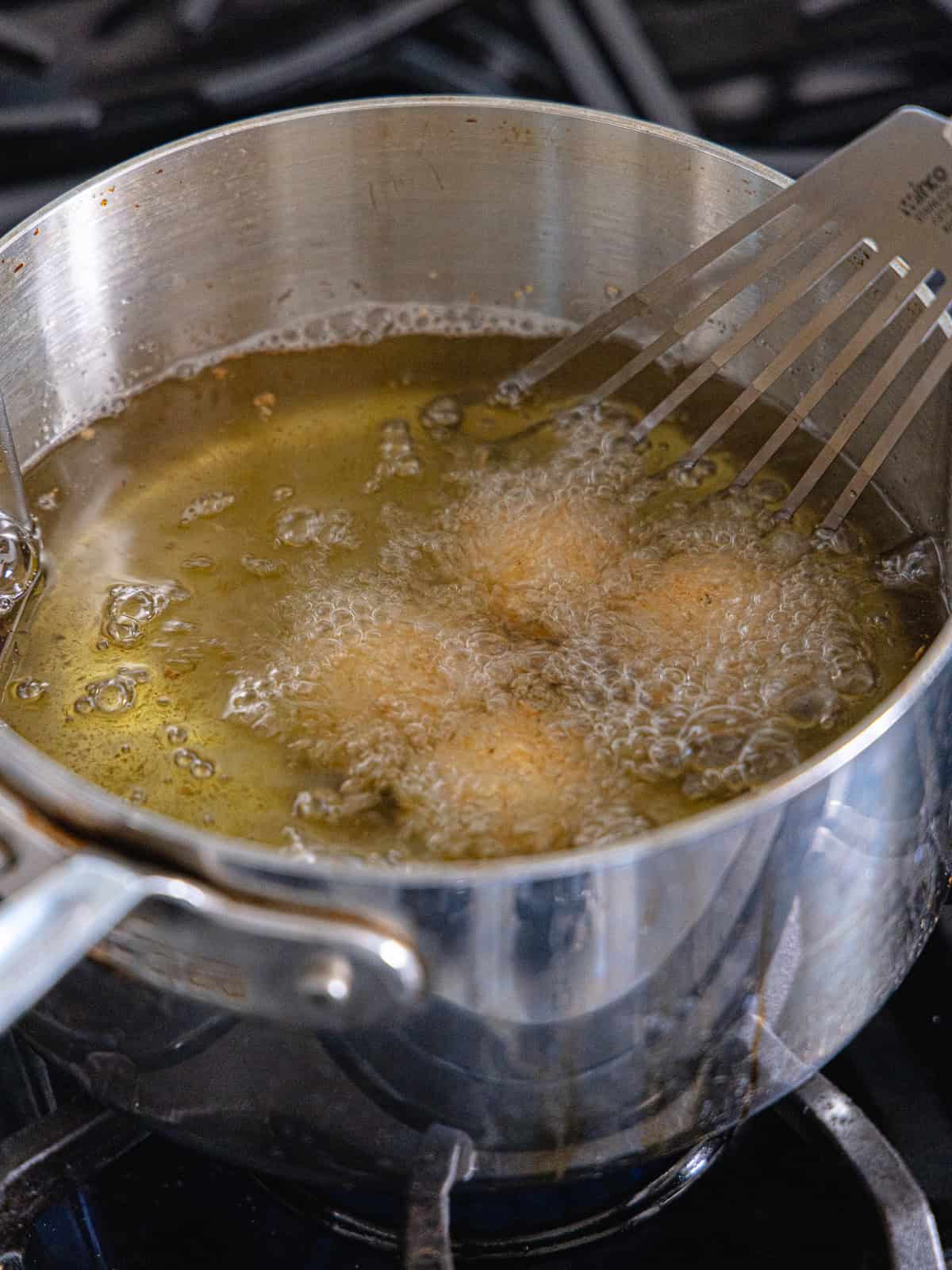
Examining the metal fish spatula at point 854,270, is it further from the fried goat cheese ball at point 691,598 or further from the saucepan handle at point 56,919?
the saucepan handle at point 56,919

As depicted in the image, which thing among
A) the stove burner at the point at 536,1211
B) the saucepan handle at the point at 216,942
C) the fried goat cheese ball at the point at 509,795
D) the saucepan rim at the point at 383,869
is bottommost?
the stove burner at the point at 536,1211

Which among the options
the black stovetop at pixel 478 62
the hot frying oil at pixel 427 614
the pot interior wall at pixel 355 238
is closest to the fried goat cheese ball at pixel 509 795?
the hot frying oil at pixel 427 614

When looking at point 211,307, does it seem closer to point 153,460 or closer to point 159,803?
point 153,460

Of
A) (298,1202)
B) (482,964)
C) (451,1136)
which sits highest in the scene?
(482,964)

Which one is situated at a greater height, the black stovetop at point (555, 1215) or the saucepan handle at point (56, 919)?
the saucepan handle at point (56, 919)

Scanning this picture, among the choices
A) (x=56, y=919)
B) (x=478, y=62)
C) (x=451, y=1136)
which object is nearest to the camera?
(x=56, y=919)

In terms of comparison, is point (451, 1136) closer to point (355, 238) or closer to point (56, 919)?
point (56, 919)

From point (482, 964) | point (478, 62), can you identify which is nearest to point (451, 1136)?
point (482, 964)
